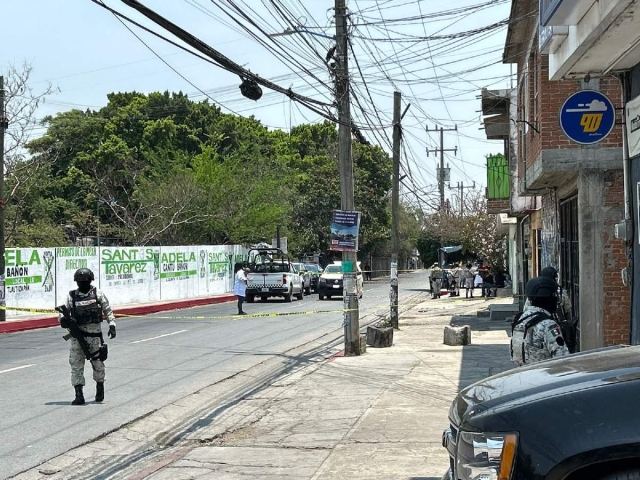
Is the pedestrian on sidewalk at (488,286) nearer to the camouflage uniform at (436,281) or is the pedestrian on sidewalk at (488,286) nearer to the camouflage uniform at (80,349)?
the camouflage uniform at (436,281)

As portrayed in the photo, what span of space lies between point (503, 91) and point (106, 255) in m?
15.8

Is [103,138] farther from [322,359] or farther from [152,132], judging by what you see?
[322,359]

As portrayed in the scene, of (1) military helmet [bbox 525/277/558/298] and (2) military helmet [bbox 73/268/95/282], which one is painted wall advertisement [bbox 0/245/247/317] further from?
(1) military helmet [bbox 525/277/558/298]

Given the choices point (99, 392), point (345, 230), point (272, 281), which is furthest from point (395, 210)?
point (99, 392)

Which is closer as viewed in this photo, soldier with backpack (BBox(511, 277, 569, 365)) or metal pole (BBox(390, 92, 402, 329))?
soldier with backpack (BBox(511, 277, 569, 365))

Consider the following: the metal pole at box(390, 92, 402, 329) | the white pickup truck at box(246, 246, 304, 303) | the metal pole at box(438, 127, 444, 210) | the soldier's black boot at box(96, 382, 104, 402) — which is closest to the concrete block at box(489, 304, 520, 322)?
the metal pole at box(390, 92, 402, 329)

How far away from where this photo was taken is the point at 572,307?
580 inches

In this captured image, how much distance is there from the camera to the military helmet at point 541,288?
700cm

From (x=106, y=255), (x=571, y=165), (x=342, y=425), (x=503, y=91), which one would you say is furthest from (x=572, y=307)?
(x=106, y=255)

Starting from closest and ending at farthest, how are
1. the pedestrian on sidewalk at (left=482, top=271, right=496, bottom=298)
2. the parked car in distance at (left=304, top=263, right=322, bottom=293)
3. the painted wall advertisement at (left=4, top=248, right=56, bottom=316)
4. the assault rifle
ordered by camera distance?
the assault rifle → the painted wall advertisement at (left=4, top=248, right=56, bottom=316) → the pedestrian on sidewalk at (left=482, top=271, right=496, bottom=298) → the parked car in distance at (left=304, top=263, right=322, bottom=293)

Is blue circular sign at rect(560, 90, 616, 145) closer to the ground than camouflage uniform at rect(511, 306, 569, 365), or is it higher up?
higher up

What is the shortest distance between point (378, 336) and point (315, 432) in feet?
28.0

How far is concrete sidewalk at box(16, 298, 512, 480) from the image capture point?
741 centimetres

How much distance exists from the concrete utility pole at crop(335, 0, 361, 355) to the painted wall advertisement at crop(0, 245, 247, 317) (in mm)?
13328
